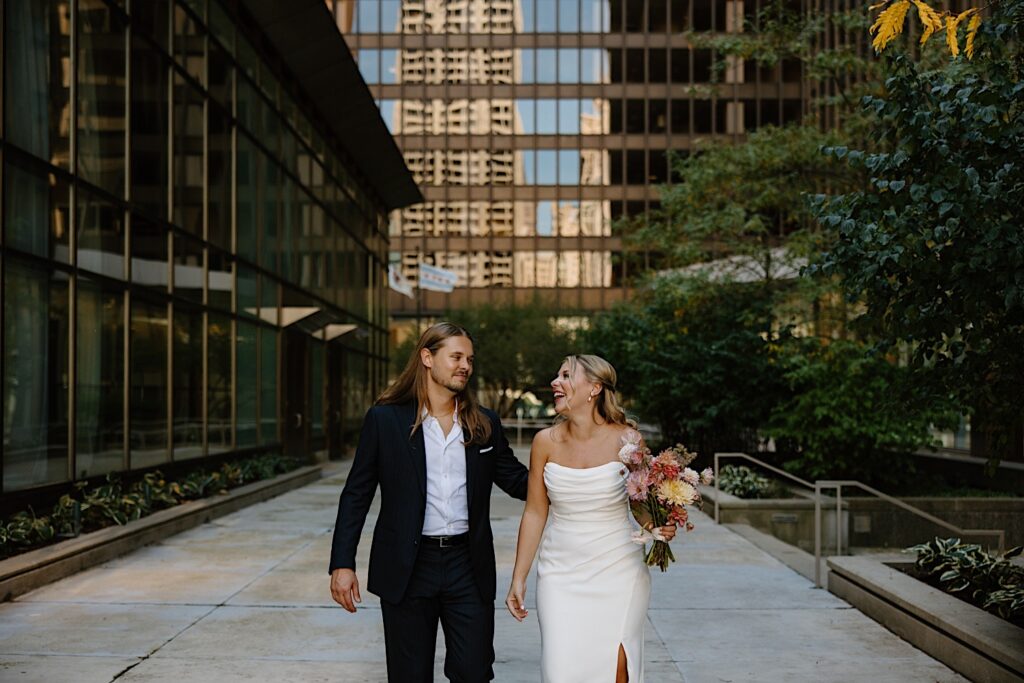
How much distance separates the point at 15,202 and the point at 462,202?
57724 millimetres

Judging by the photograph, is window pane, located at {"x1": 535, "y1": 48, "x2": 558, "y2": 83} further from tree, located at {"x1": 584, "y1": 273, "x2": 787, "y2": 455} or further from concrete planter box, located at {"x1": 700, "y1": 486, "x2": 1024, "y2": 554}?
concrete planter box, located at {"x1": 700, "y1": 486, "x2": 1024, "y2": 554}

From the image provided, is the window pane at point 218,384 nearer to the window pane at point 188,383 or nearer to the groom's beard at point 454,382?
the window pane at point 188,383

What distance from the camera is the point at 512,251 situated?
69562 millimetres

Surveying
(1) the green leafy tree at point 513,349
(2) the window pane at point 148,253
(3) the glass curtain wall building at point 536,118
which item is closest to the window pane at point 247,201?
(2) the window pane at point 148,253

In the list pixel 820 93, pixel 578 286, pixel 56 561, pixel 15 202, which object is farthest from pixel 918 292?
pixel 578 286

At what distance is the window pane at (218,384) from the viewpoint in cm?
2008

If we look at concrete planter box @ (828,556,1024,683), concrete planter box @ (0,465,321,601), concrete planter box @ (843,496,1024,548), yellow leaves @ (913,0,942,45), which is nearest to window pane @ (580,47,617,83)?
concrete planter box @ (0,465,321,601)

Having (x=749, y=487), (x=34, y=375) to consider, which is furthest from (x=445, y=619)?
(x=749, y=487)

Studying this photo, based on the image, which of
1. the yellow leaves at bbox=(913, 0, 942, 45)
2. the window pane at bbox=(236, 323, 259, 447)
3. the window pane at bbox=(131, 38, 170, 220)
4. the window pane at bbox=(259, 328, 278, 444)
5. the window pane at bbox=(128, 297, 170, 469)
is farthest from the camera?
the window pane at bbox=(259, 328, 278, 444)

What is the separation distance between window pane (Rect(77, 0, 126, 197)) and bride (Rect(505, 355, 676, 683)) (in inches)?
428

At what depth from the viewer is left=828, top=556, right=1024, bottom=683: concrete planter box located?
22.4 feet

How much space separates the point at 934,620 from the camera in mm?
7820

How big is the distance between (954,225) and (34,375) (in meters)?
9.98

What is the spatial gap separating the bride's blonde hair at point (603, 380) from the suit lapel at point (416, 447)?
728 millimetres
